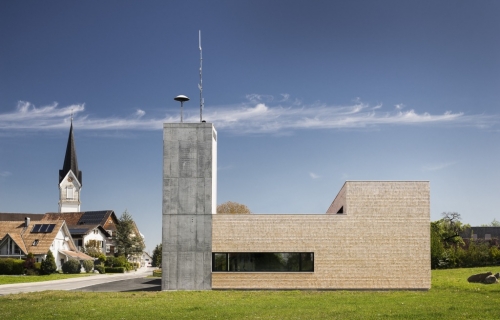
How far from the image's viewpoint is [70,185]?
370 ft

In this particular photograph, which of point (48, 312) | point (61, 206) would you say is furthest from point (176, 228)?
point (61, 206)

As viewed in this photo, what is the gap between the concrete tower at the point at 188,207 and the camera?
3078cm

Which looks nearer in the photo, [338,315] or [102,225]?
[338,315]

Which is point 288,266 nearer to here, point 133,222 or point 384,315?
point 384,315

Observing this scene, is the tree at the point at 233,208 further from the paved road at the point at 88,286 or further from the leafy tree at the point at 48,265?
the paved road at the point at 88,286

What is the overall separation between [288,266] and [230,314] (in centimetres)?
1180

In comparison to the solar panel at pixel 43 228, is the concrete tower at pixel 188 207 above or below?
above

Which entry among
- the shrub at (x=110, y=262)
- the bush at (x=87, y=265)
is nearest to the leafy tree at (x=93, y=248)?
the shrub at (x=110, y=262)

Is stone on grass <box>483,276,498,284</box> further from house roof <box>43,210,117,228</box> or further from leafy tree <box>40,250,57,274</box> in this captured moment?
house roof <box>43,210,117,228</box>

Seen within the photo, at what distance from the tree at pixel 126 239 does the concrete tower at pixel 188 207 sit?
54.7m

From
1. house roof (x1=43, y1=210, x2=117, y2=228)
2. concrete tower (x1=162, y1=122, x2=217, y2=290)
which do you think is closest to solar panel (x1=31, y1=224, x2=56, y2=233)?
house roof (x1=43, y1=210, x2=117, y2=228)

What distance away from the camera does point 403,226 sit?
30.7 m

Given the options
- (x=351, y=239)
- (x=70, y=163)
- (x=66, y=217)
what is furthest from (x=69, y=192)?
(x=351, y=239)

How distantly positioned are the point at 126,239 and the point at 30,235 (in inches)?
692
